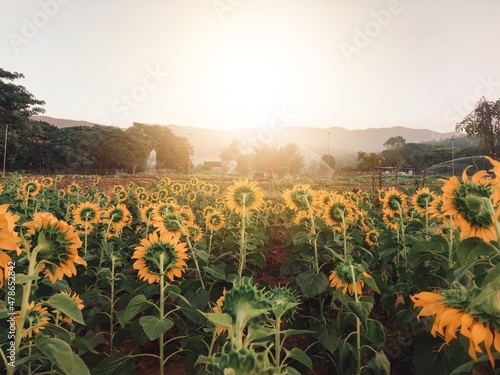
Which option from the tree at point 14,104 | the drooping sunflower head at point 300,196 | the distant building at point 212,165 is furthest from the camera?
the distant building at point 212,165

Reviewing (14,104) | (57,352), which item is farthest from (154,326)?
(14,104)

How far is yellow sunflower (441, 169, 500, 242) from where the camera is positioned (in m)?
1.47

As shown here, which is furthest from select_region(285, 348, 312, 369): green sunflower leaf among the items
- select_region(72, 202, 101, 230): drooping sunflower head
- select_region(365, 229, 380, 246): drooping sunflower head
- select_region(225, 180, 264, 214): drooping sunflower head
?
select_region(365, 229, 380, 246): drooping sunflower head

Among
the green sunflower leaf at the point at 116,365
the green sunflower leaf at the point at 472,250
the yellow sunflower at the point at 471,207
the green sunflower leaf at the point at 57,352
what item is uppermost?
the yellow sunflower at the point at 471,207

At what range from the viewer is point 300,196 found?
3.06 metres

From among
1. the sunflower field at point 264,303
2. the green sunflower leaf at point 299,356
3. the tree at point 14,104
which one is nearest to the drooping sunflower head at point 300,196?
the sunflower field at point 264,303

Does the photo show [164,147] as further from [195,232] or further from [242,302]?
[242,302]

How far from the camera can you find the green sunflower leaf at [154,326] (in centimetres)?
169

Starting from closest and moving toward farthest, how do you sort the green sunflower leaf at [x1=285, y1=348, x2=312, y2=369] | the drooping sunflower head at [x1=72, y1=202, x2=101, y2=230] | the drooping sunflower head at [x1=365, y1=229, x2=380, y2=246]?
the green sunflower leaf at [x1=285, y1=348, x2=312, y2=369] → the drooping sunflower head at [x1=72, y1=202, x2=101, y2=230] → the drooping sunflower head at [x1=365, y1=229, x2=380, y2=246]

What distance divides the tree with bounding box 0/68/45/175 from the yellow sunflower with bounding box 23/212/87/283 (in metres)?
38.2

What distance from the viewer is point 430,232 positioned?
294cm

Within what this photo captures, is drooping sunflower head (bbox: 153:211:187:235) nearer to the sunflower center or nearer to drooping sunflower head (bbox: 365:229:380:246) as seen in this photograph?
the sunflower center

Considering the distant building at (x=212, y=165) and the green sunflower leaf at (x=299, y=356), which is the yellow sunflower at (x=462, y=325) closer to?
the green sunflower leaf at (x=299, y=356)

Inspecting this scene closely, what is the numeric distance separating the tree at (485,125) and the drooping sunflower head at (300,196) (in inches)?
1507
